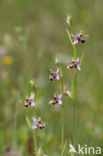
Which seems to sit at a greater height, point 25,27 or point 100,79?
point 25,27

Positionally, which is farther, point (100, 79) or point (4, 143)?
point (100, 79)

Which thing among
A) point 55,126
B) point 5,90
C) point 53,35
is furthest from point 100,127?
point 53,35

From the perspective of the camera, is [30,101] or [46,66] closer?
[30,101]

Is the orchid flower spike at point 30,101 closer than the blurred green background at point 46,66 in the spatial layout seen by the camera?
Yes

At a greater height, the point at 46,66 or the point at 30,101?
the point at 46,66

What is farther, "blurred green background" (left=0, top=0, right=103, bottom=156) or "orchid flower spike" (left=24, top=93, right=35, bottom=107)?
"blurred green background" (left=0, top=0, right=103, bottom=156)

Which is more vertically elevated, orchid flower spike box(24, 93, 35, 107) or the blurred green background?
the blurred green background

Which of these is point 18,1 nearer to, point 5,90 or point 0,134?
point 5,90

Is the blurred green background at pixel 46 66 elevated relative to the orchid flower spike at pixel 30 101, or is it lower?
elevated
